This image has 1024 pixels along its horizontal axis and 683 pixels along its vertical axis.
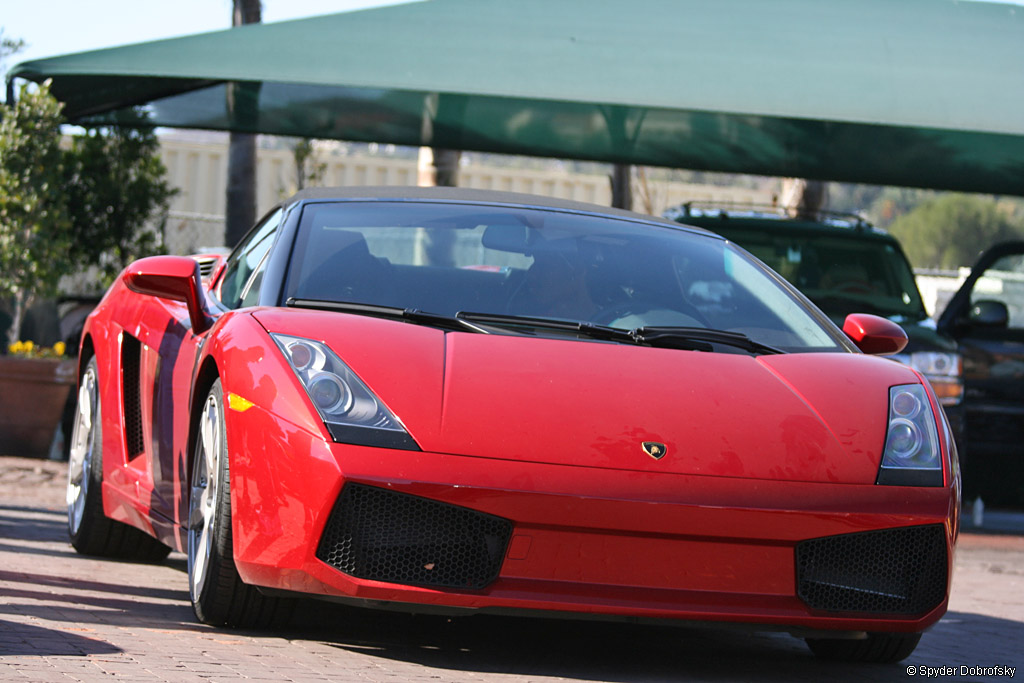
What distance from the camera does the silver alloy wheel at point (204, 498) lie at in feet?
12.4

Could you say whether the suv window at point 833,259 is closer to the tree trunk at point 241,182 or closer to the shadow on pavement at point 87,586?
the shadow on pavement at point 87,586

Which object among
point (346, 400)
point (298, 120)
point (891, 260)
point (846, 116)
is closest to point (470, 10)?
point (298, 120)

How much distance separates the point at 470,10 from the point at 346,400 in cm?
700

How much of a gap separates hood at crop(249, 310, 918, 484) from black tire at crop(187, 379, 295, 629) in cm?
37

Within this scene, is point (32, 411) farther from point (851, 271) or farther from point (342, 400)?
point (342, 400)

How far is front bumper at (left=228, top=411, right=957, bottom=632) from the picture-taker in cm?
328

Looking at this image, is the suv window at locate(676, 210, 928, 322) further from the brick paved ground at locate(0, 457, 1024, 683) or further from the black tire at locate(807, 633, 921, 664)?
the black tire at locate(807, 633, 921, 664)

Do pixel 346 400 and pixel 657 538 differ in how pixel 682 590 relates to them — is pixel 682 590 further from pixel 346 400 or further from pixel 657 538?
pixel 346 400

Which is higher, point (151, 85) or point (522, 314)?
point (151, 85)

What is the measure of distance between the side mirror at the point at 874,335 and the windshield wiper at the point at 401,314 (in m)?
1.36

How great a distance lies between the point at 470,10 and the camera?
9.98m

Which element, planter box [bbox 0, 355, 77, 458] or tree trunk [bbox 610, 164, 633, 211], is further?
tree trunk [bbox 610, 164, 633, 211]

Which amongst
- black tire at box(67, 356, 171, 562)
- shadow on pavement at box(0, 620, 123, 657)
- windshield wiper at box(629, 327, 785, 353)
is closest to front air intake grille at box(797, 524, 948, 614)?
windshield wiper at box(629, 327, 785, 353)

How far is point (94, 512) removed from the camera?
541cm
